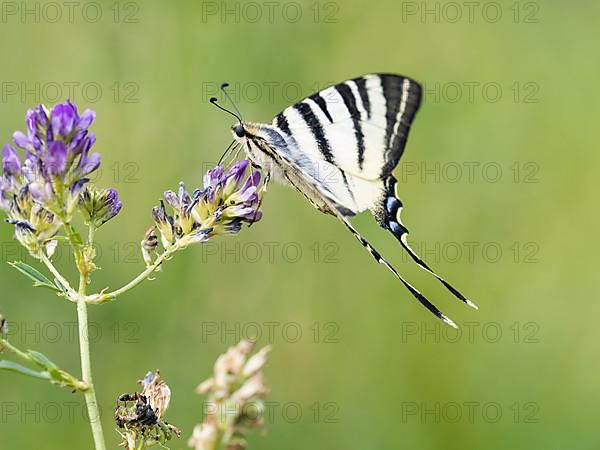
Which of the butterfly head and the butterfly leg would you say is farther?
the butterfly head

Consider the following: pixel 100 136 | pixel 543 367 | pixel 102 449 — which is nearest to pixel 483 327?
pixel 543 367

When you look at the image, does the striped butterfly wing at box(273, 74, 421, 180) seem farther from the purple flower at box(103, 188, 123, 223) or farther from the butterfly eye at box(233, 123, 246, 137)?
the purple flower at box(103, 188, 123, 223)

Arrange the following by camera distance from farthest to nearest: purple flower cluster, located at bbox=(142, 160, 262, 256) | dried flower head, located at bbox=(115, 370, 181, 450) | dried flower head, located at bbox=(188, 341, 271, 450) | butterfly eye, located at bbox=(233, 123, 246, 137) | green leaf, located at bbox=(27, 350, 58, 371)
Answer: butterfly eye, located at bbox=(233, 123, 246, 137) → purple flower cluster, located at bbox=(142, 160, 262, 256) → dried flower head, located at bbox=(115, 370, 181, 450) → green leaf, located at bbox=(27, 350, 58, 371) → dried flower head, located at bbox=(188, 341, 271, 450)

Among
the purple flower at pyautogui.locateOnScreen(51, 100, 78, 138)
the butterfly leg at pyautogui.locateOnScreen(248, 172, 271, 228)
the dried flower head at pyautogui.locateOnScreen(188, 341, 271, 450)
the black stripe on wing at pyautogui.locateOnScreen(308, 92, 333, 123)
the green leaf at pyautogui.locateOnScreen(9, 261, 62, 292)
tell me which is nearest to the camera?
the dried flower head at pyautogui.locateOnScreen(188, 341, 271, 450)

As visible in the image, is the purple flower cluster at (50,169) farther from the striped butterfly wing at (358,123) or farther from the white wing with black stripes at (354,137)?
the striped butterfly wing at (358,123)

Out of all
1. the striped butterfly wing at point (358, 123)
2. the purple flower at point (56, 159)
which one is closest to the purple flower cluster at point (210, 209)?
the purple flower at point (56, 159)

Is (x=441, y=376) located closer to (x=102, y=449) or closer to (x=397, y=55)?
(x=397, y=55)

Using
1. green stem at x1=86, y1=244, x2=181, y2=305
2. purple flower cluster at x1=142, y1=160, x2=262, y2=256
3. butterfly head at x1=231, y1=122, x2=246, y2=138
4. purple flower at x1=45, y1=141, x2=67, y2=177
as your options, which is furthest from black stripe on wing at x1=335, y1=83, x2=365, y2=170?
purple flower at x1=45, y1=141, x2=67, y2=177

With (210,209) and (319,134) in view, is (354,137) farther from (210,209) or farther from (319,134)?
(210,209)
